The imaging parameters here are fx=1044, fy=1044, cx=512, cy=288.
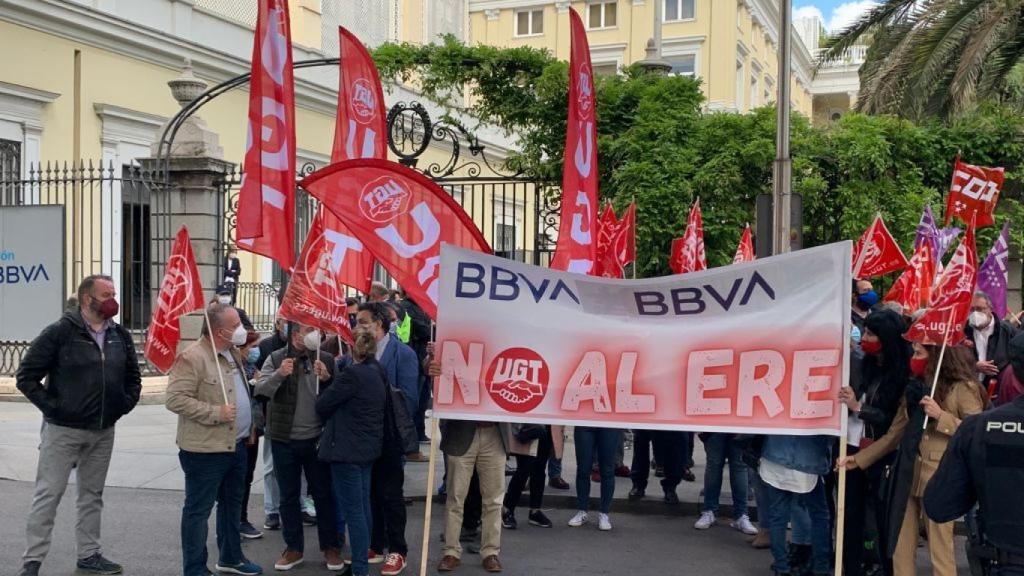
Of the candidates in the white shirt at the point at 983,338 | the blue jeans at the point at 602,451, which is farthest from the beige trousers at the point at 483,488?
the white shirt at the point at 983,338

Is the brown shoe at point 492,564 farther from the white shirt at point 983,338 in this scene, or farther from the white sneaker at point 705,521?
the white shirt at point 983,338

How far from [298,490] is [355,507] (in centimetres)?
64

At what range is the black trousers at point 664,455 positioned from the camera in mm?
8969

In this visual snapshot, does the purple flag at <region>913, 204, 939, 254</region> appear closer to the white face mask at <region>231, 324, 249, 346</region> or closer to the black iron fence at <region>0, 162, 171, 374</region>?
the white face mask at <region>231, 324, 249, 346</region>

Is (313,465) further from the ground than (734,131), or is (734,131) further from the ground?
(734,131)

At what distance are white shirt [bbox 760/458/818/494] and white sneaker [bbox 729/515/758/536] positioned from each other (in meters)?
1.58

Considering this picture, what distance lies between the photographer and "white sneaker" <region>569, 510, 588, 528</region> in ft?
28.1

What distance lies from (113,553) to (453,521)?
2.47 meters

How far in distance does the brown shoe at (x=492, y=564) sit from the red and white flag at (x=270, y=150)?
8.16ft

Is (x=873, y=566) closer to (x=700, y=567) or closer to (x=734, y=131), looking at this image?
(x=700, y=567)

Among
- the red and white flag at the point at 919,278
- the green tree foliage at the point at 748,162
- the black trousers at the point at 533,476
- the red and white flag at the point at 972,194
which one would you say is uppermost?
the green tree foliage at the point at 748,162

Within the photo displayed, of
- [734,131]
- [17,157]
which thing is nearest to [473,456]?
[734,131]

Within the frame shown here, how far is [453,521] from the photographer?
23.8 feet

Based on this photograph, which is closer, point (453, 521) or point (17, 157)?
point (453, 521)
